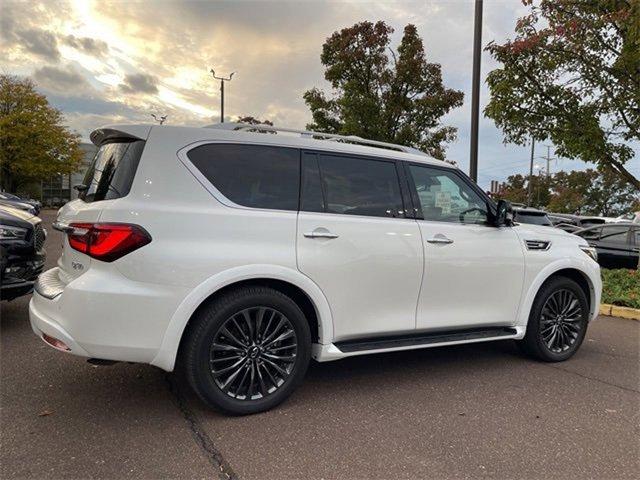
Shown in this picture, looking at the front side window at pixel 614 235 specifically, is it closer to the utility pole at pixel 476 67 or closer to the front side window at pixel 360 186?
the utility pole at pixel 476 67

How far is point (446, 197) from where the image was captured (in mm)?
4211

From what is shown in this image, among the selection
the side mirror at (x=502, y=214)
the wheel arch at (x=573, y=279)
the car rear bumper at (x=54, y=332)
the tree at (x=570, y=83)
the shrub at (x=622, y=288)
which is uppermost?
the tree at (x=570, y=83)

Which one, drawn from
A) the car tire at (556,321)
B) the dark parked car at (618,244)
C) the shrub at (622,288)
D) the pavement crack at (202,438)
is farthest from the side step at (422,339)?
the dark parked car at (618,244)

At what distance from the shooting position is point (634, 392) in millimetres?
4027

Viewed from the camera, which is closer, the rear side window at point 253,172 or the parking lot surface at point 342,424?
the parking lot surface at point 342,424

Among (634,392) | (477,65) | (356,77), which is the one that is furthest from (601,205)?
(634,392)

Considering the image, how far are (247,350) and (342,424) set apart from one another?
2.59ft

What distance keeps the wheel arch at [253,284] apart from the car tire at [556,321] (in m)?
2.16

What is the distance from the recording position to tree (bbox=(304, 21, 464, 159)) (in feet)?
49.0

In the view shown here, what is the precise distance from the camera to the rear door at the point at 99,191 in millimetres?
3102

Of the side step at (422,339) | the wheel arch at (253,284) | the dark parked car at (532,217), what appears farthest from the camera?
the dark parked car at (532,217)

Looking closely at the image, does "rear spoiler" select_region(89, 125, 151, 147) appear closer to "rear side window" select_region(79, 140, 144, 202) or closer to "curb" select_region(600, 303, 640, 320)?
"rear side window" select_region(79, 140, 144, 202)

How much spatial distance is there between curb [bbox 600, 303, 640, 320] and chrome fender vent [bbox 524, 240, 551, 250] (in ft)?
10.6

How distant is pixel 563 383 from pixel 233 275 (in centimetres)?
293
